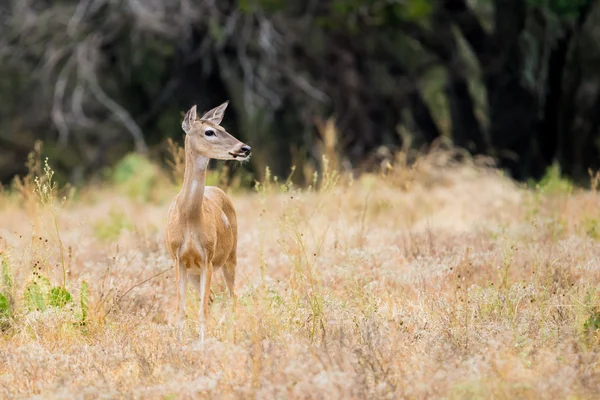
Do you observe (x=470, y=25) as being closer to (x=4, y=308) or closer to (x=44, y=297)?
(x=44, y=297)

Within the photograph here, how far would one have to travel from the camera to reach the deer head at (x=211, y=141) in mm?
6527

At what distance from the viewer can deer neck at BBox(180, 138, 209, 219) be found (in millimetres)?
6609

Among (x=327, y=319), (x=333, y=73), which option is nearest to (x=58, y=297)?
(x=327, y=319)

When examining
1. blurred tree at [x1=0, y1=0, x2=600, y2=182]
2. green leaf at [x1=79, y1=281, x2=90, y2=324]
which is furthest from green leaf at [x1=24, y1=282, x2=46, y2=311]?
blurred tree at [x1=0, y1=0, x2=600, y2=182]

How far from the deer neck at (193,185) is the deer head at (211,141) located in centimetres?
5

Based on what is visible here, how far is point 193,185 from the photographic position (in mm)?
6641

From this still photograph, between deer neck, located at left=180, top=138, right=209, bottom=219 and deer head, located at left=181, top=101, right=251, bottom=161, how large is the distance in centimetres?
5

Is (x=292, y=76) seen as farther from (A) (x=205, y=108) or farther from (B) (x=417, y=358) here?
(B) (x=417, y=358)

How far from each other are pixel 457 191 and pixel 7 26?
390 inches

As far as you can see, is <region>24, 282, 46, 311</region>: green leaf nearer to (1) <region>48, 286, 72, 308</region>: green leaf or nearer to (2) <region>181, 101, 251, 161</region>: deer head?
(1) <region>48, 286, 72, 308</region>: green leaf

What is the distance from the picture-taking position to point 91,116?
62.3 ft

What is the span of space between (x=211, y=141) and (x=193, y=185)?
334 mm

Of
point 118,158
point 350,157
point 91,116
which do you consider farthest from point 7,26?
point 350,157

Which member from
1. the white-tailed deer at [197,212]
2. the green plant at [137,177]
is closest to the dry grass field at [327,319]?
the white-tailed deer at [197,212]
